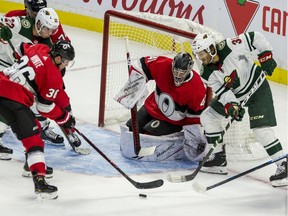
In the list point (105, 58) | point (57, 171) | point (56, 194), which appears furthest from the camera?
point (105, 58)

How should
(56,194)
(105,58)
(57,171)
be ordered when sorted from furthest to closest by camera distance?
(105,58), (57,171), (56,194)

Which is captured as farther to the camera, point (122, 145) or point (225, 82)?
point (122, 145)

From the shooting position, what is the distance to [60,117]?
5.49 metres

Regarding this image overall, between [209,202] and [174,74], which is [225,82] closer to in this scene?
[174,74]

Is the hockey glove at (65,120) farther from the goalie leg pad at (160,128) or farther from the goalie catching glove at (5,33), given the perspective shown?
the goalie catching glove at (5,33)

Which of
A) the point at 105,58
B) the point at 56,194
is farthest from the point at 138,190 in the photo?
the point at 105,58

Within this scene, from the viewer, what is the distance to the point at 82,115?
6957mm

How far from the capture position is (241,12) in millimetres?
7754

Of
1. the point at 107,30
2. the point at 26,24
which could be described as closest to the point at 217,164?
the point at 107,30

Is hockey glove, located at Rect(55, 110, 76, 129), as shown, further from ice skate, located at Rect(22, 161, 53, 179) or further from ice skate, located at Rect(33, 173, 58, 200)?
ice skate, located at Rect(33, 173, 58, 200)

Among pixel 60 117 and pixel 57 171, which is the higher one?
pixel 60 117

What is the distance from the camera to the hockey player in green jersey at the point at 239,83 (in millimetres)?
5621

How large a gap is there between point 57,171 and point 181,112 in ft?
2.81

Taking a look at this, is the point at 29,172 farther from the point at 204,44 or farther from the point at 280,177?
the point at 280,177
